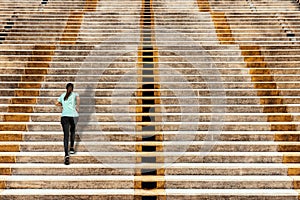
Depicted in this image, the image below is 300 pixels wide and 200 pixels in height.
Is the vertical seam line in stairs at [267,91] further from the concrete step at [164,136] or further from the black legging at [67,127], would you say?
the black legging at [67,127]

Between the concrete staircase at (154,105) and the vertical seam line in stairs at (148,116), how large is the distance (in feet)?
0.08

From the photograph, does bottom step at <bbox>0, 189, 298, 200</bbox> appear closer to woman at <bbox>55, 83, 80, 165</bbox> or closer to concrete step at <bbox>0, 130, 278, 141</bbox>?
woman at <bbox>55, 83, 80, 165</bbox>

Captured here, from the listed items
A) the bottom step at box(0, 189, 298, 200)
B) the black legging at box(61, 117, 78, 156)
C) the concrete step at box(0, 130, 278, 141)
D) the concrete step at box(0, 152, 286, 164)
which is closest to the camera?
the bottom step at box(0, 189, 298, 200)

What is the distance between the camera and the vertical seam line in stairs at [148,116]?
5.12 metres

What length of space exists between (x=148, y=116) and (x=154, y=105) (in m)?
0.31

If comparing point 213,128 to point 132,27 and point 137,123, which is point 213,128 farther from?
point 132,27

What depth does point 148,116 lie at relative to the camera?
6477mm

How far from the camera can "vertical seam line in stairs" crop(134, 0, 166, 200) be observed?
16.8 feet

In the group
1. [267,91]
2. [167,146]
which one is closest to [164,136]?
[167,146]

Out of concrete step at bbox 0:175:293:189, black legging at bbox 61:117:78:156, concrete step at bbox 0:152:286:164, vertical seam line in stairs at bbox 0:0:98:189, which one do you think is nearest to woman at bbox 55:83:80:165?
black legging at bbox 61:117:78:156

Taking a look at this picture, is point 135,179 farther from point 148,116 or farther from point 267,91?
point 267,91

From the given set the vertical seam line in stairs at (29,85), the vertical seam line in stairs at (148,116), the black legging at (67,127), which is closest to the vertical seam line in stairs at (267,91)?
the vertical seam line in stairs at (148,116)

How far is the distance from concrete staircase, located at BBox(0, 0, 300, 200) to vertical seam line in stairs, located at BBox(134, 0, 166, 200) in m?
0.02

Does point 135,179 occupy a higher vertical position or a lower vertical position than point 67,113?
lower
